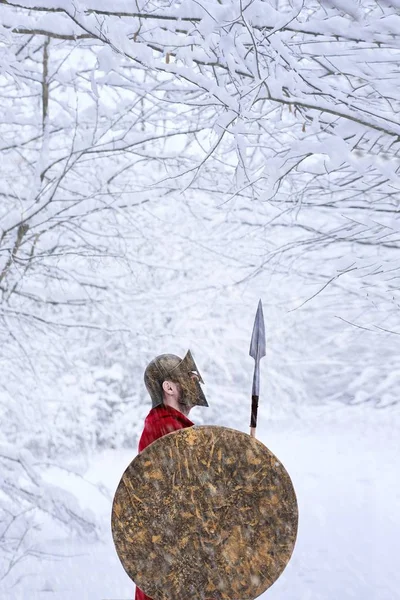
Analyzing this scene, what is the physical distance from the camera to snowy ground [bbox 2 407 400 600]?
714 cm

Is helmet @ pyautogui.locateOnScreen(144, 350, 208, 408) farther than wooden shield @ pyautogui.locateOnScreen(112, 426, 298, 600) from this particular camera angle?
Yes

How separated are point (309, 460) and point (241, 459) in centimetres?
1066

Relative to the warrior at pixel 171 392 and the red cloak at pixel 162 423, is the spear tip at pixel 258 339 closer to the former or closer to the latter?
the warrior at pixel 171 392

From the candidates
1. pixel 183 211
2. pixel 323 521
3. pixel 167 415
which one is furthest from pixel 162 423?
pixel 183 211

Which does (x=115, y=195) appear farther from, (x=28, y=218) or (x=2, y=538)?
(x=2, y=538)

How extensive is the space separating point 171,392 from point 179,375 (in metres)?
0.08

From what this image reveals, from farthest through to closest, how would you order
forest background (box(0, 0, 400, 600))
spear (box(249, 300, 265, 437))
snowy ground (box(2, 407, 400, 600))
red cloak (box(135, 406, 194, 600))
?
snowy ground (box(2, 407, 400, 600)), forest background (box(0, 0, 400, 600)), red cloak (box(135, 406, 194, 600)), spear (box(249, 300, 265, 437))

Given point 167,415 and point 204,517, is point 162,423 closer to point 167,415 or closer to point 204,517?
point 167,415

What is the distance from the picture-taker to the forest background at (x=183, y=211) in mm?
3332

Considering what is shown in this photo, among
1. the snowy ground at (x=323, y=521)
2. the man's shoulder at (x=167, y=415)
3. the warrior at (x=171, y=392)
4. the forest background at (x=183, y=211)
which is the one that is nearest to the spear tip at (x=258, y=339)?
the warrior at (x=171, y=392)

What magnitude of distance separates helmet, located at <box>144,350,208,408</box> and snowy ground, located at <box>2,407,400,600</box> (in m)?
3.36

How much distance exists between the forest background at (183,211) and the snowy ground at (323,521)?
0.23 metres

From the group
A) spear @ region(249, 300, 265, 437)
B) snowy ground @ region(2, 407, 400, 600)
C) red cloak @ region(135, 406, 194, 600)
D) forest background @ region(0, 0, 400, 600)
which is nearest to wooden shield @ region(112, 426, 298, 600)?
spear @ region(249, 300, 265, 437)

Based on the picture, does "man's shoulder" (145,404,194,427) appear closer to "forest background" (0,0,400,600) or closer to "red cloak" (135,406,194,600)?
"red cloak" (135,406,194,600)
